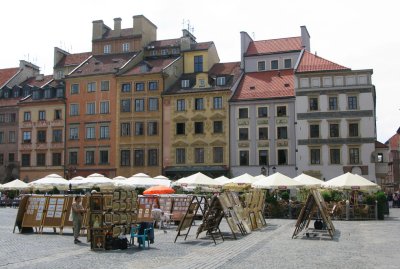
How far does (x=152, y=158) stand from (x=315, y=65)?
18.1 meters

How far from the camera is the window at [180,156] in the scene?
52.3m

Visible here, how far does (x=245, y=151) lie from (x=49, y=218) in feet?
101

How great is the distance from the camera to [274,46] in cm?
5638

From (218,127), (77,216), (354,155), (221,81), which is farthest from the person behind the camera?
(221,81)

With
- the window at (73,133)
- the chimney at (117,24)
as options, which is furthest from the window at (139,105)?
the chimney at (117,24)

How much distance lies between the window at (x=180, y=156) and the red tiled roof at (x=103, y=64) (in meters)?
11.1

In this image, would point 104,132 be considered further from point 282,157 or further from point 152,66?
point 282,157

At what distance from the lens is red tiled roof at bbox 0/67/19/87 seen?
6550 cm

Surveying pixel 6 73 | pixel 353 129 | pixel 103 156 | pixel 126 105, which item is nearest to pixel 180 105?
pixel 126 105

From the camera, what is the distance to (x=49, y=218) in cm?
2147

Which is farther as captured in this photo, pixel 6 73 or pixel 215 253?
pixel 6 73

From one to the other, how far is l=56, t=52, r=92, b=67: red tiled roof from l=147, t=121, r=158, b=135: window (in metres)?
14.9

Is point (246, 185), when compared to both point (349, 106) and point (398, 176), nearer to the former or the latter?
point (349, 106)

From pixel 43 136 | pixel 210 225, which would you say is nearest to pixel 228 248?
pixel 210 225
